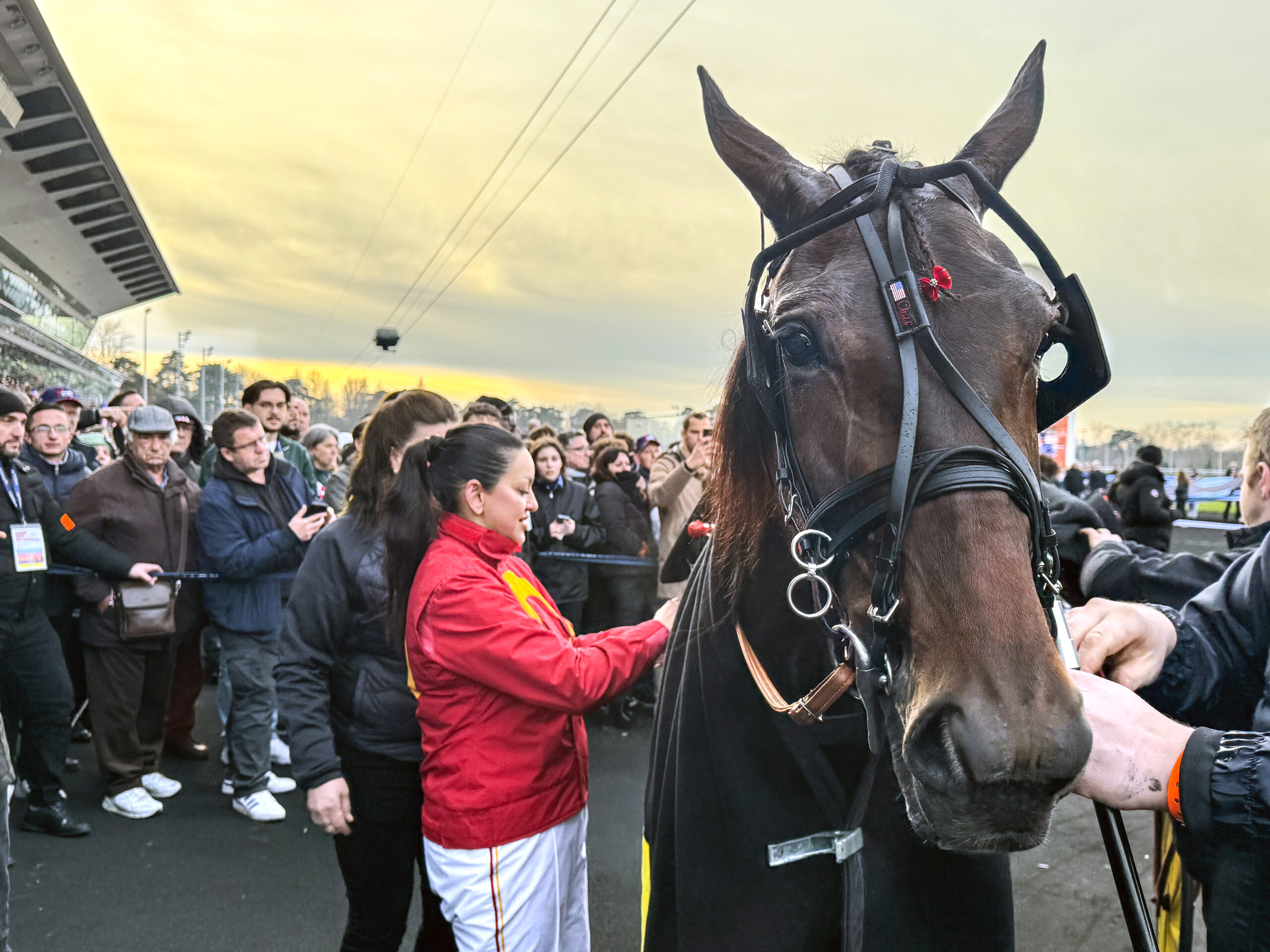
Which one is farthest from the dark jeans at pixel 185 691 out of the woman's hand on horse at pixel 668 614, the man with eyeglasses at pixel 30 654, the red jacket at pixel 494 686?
the woman's hand on horse at pixel 668 614

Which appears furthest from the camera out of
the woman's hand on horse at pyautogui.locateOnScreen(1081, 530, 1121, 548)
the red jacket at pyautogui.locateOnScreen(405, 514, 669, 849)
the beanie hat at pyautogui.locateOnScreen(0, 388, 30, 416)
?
the beanie hat at pyautogui.locateOnScreen(0, 388, 30, 416)

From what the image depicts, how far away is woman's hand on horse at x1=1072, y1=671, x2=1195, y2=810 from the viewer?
1.27 metres

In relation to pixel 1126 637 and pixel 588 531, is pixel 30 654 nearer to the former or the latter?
pixel 588 531

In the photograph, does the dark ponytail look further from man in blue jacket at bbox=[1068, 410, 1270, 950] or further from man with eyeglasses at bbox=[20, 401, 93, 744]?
man with eyeglasses at bbox=[20, 401, 93, 744]

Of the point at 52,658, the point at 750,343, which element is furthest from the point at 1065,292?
the point at 52,658

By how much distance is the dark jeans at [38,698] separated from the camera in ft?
13.8

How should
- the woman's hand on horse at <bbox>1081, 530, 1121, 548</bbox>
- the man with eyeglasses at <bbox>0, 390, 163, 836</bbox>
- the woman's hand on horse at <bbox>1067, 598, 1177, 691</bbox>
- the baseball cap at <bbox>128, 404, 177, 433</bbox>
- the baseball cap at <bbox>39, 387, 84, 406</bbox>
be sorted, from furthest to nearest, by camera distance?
the baseball cap at <bbox>39, 387, 84, 406</bbox> < the baseball cap at <bbox>128, 404, 177, 433</bbox> < the man with eyeglasses at <bbox>0, 390, 163, 836</bbox> < the woman's hand on horse at <bbox>1081, 530, 1121, 548</bbox> < the woman's hand on horse at <bbox>1067, 598, 1177, 691</bbox>

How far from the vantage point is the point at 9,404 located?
4.42 m

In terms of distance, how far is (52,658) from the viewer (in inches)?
170

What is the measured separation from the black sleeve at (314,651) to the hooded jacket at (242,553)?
2.26m

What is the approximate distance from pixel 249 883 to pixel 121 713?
1.52m

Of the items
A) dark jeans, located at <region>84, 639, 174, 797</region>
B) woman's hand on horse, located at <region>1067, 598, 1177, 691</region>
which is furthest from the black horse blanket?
dark jeans, located at <region>84, 639, 174, 797</region>

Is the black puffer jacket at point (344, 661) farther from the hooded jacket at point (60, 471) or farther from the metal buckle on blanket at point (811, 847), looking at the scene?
the hooded jacket at point (60, 471)

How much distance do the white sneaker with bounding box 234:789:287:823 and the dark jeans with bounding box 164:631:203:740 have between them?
1217mm
